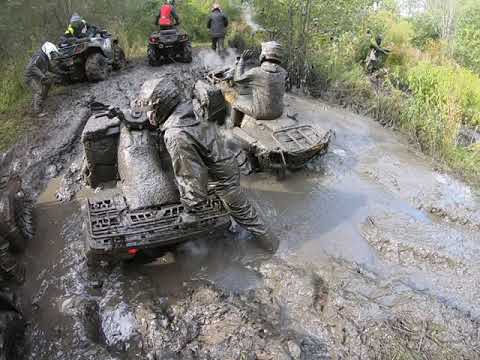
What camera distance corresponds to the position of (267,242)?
3.84 meters

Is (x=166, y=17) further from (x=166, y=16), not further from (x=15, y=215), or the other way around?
(x=15, y=215)

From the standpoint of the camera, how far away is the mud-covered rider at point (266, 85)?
529cm

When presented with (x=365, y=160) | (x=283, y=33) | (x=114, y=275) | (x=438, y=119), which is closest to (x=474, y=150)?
(x=438, y=119)

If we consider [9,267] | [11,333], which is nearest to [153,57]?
[9,267]

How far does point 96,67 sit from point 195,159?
17.5 feet

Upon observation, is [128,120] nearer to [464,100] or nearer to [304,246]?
[304,246]

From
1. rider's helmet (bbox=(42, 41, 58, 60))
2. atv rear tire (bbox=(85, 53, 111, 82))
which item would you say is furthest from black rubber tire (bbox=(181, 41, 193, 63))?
rider's helmet (bbox=(42, 41, 58, 60))

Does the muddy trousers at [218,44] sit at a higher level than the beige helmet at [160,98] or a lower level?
lower

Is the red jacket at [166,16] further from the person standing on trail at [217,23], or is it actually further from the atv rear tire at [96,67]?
the atv rear tire at [96,67]

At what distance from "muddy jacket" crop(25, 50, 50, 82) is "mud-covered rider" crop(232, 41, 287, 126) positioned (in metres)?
3.46

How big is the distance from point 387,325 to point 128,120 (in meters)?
2.91

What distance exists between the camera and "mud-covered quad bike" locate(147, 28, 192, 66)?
891cm

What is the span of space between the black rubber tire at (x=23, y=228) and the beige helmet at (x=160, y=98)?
1.75 meters

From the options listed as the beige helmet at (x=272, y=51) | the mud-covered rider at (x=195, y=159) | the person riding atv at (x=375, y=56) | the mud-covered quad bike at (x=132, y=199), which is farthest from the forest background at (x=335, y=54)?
the mud-covered rider at (x=195, y=159)
